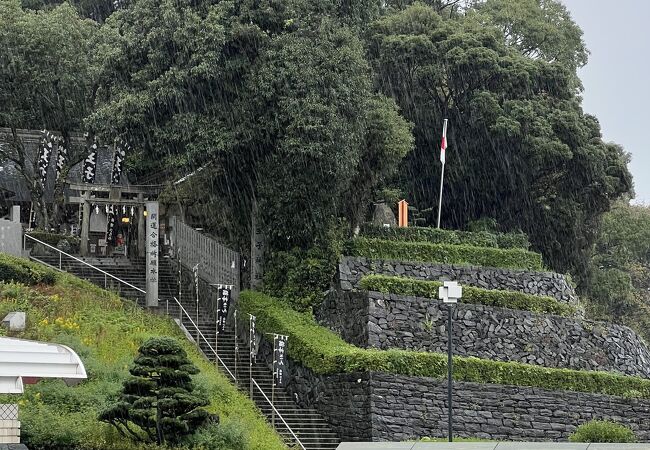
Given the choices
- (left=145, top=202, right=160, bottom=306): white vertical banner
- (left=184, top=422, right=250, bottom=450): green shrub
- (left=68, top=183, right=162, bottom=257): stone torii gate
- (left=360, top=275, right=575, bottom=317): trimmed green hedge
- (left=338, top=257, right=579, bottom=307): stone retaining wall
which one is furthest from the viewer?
(left=68, top=183, right=162, bottom=257): stone torii gate

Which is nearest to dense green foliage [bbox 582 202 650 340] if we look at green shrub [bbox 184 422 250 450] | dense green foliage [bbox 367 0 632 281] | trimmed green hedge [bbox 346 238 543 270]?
dense green foliage [bbox 367 0 632 281]

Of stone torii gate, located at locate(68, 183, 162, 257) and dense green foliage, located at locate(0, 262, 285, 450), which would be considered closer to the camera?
dense green foliage, located at locate(0, 262, 285, 450)

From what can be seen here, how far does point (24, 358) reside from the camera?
21422 mm

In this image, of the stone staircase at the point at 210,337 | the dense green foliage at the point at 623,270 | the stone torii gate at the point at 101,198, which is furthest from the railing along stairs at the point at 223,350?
the dense green foliage at the point at 623,270

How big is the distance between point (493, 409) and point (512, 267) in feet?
27.6

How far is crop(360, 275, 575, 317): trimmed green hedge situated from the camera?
120ft

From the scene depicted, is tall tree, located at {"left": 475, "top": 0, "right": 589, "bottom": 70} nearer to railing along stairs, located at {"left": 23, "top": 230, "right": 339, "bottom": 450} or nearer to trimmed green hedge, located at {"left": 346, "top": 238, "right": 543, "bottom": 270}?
trimmed green hedge, located at {"left": 346, "top": 238, "right": 543, "bottom": 270}

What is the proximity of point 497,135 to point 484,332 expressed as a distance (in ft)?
33.8

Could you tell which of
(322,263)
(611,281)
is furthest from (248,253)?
(611,281)

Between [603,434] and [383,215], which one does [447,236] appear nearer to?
[383,215]

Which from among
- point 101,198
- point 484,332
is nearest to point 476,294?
point 484,332

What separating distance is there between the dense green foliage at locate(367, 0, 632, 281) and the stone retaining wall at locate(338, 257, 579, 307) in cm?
543

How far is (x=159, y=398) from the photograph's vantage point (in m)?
26.9

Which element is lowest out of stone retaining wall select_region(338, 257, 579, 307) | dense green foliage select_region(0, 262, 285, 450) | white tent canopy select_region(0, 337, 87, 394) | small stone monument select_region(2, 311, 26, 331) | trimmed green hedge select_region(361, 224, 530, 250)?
dense green foliage select_region(0, 262, 285, 450)
